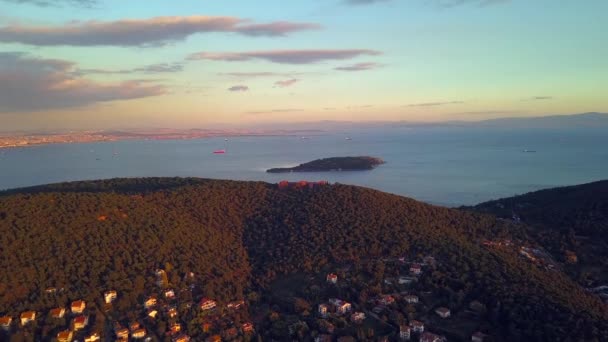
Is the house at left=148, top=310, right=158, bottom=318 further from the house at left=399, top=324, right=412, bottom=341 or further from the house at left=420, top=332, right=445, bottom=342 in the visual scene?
the house at left=420, top=332, right=445, bottom=342

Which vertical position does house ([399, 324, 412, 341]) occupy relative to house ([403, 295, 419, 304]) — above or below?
below

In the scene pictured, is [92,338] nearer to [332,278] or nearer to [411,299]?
[332,278]

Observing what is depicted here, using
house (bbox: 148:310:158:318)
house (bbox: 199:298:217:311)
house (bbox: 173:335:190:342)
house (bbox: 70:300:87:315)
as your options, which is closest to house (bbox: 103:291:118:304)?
house (bbox: 70:300:87:315)

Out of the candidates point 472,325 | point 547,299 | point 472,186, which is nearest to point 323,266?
point 472,325

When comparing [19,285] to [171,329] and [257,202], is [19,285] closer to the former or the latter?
[171,329]

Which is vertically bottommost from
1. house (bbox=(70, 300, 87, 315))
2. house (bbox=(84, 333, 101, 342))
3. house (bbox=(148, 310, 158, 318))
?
house (bbox=(84, 333, 101, 342))

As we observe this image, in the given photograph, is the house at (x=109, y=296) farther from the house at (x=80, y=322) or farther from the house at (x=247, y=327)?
the house at (x=247, y=327)

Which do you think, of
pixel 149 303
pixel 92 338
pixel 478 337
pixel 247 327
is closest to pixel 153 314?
pixel 149 303
